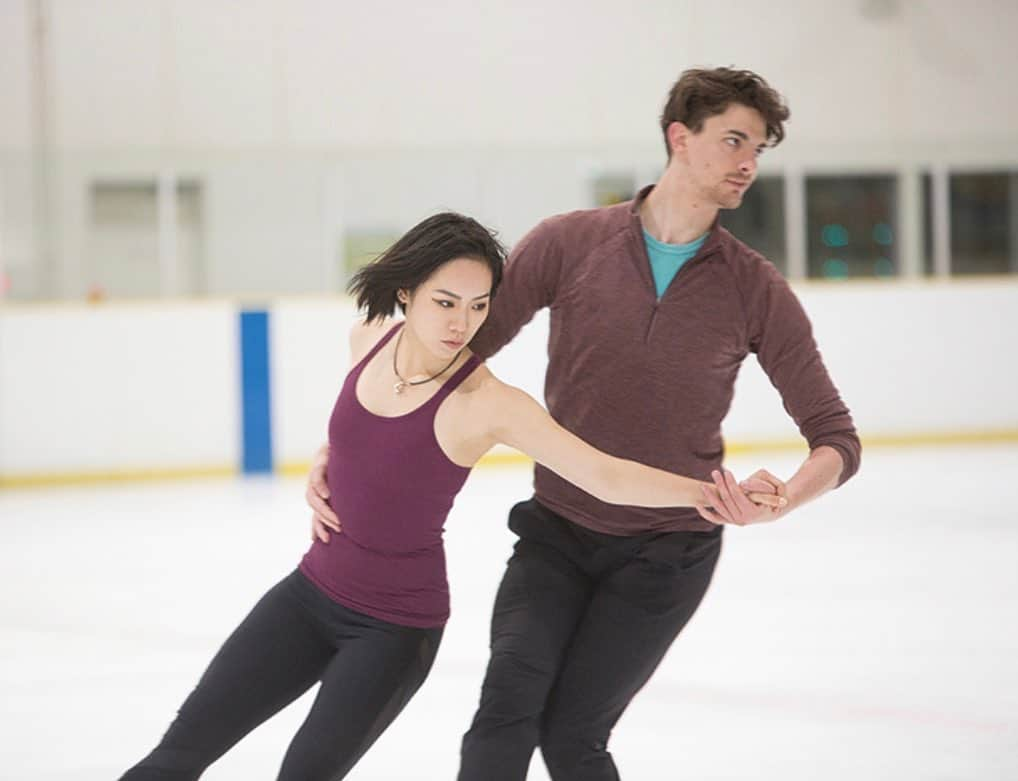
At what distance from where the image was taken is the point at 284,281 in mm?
13078

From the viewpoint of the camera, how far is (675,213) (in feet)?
9.05

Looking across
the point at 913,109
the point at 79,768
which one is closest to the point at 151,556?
the point at 79,768

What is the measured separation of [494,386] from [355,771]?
4.45 ft

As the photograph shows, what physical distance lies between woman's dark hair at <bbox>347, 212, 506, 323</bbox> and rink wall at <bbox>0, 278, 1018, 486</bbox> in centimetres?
688

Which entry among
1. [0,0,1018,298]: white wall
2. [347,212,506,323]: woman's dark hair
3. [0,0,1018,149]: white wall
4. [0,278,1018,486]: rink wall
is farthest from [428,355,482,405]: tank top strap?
[0,0,1018,149]: white wall

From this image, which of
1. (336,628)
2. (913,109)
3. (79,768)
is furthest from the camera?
(913,109)

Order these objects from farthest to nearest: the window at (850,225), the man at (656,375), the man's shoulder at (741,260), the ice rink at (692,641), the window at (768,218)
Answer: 1. the window at (850,225)
2. the window at (768,218)
3. the ice rink at (692,641)
4. the man's shoulder at (741,260)
5. the man at (656,375)

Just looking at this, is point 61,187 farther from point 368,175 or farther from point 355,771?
point 355,771

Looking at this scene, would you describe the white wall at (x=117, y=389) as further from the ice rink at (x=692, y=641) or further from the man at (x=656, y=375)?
the man at (x=656, y=375)

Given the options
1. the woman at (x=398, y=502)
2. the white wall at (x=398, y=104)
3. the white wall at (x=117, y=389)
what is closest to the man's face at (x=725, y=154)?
the woman at (x=398, y=502)

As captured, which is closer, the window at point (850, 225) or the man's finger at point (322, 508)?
the man's finger at point (322, 508)

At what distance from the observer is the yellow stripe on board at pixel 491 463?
932cm

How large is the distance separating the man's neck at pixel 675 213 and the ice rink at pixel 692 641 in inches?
40.6

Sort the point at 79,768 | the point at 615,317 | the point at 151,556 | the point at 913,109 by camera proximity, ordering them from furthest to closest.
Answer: the point at 913,109, the point at 151,556, the point at 79,768, the point at 615,317
